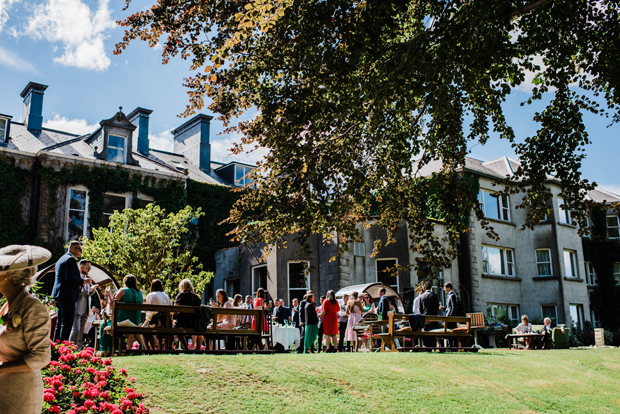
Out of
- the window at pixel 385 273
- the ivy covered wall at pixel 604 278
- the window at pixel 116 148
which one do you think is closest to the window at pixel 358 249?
the window at pixel 385 273

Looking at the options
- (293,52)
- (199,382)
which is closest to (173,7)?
(293,52)

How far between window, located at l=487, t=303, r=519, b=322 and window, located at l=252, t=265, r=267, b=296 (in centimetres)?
1205

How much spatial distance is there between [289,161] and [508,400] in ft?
17.5

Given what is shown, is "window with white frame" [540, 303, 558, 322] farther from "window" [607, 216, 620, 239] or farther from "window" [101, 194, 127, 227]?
"window" [101, 194, 127, 227]

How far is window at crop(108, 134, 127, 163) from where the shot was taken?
2661cm

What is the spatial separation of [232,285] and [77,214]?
27.3 ft

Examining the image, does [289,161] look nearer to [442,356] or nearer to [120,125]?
[442,356]

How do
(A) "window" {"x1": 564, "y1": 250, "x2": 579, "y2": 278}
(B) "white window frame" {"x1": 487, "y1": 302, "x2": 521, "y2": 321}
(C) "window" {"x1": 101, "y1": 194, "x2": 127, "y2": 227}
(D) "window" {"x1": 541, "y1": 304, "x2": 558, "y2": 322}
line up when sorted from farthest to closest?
(A) "window" {"x1": 564, "y1": 250, "x2": 579, "y2": 278} < (D) "window" {"x1": 541, "y1": 304, "x2": 558, "y2": 322} < (B) "white window frame" {"x1": 487, "y1": 302, "x2": 521, "y2": 321} < (C) "window" {"x1": 101, "y1": 194, "x2": 127, "y2": 227}

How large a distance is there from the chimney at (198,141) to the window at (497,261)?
55.5 feet

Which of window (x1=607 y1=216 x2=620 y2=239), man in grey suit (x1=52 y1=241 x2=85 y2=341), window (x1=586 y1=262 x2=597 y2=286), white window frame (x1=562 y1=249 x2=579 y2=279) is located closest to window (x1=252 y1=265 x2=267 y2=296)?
man in grey suit (x1=52 y1=241 x2=85 y2=341)

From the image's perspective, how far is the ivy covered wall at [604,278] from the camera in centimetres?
3538

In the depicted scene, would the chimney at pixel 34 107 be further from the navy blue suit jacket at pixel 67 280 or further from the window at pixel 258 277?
the navy blue suit jacket at pixel 67 280

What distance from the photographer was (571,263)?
107 feet

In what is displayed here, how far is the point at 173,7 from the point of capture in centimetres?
891
